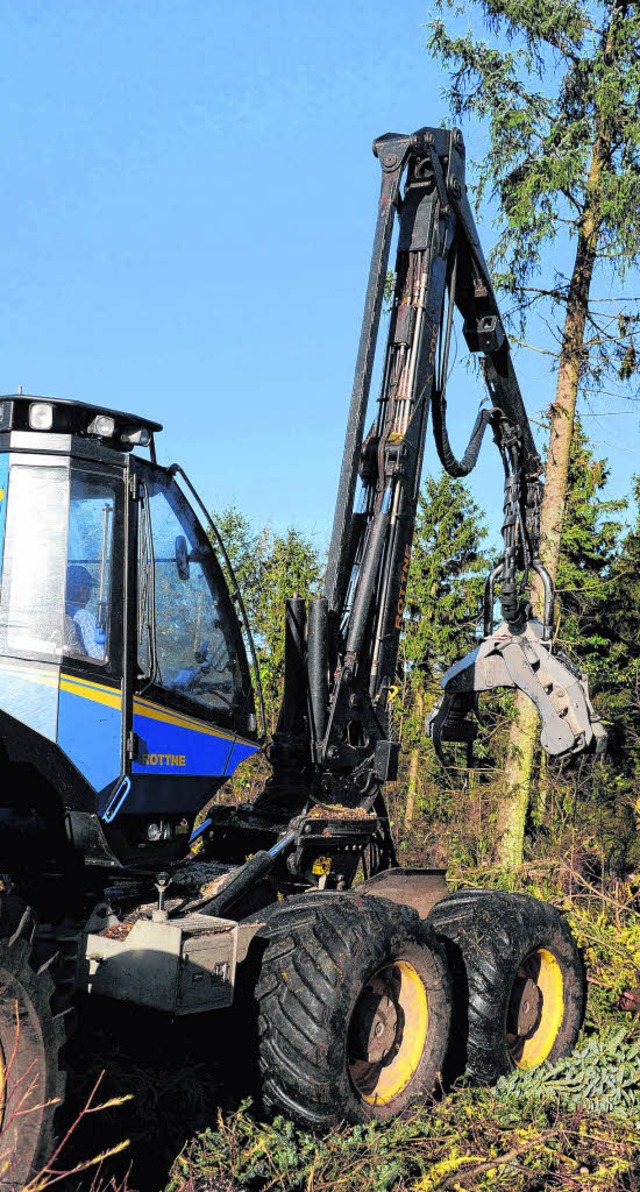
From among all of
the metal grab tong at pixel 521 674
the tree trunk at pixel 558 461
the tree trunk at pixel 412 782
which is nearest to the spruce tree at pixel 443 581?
the tree trunk at pixel 412 782

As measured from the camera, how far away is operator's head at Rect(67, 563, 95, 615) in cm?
513

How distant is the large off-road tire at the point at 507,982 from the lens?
21.0 feet

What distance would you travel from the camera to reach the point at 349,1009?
5.33m

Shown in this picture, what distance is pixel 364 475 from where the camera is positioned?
7.12m

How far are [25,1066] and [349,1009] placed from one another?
1.72 meters

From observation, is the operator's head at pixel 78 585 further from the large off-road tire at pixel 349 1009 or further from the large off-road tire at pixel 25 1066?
the large off-road tire at pixel 349 1009

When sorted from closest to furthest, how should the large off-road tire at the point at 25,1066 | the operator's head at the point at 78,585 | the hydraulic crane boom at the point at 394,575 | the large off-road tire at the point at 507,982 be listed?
the large off-road tire at the point at 25,1066, the operator's head at the point at 78,585, the large off-road tire at the point at 507,982, the hydraulic crane boom at the point at 394,575

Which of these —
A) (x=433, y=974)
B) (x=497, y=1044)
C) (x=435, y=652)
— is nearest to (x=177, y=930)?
(x=433, y=974)

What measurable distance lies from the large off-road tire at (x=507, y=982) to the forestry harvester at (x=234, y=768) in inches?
0.6

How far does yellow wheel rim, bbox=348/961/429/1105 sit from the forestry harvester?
0.01 m

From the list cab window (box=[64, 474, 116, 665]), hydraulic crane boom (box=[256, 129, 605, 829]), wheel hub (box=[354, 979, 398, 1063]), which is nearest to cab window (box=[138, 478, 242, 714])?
cab window (box=[64, 474, 116, 665])

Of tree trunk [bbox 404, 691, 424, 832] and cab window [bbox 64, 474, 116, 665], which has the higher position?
cab window [bbox 64, 474, 116, 665]

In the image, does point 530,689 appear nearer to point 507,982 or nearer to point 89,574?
point 507,982

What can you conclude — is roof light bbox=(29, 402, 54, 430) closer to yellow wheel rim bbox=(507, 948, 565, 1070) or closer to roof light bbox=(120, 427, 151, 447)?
roof light bbox=(120, 427, 151, 447)
